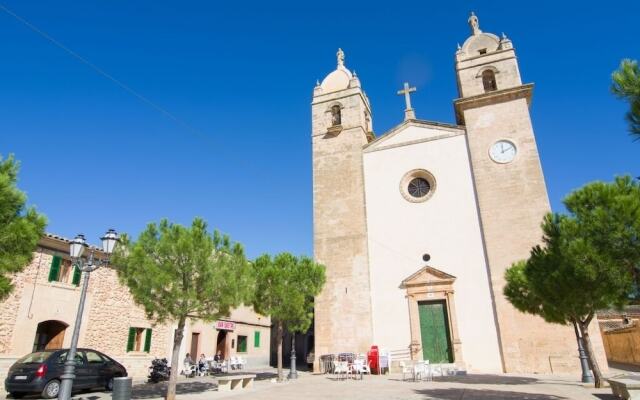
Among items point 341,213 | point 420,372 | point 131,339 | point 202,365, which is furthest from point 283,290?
point 131,339

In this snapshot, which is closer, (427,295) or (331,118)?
(427,295)

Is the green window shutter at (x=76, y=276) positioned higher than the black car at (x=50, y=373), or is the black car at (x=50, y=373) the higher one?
the green window shutter at (x=76, y=276)

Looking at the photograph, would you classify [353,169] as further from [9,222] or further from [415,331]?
[9,222]

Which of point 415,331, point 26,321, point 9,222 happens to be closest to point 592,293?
point 415,331

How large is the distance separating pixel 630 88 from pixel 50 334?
17446 millimetres

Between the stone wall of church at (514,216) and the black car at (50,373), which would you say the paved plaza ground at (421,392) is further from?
the stone wall of church at (514,216)

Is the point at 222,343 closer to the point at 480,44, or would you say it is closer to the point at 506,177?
the point at 506,177

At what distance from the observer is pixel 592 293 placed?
800cm

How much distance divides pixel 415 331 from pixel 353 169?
786cm

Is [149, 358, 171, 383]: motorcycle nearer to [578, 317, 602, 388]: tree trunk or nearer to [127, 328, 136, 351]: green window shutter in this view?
[127, 328, 136, 351]: green window shutter

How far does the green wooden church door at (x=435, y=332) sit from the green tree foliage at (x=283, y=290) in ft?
15.9

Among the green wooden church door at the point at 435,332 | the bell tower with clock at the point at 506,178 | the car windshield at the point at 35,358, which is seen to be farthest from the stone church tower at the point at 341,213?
the car windshield at the point at 35,358

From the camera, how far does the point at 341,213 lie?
1952cm

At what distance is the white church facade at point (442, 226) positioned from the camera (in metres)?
15.8
